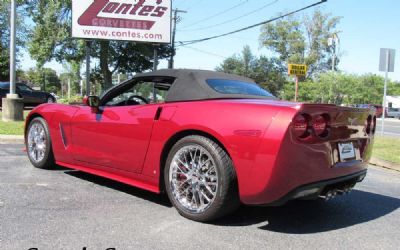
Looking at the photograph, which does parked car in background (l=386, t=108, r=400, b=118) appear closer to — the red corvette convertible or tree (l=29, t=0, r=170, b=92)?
tree (l=29, t=0, r=170, b=92)

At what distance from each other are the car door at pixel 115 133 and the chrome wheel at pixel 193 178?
0.44 metres

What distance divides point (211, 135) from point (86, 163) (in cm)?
191

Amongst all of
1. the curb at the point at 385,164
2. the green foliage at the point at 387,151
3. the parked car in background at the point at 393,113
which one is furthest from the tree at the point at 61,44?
the parked car in background at the point at 393,113

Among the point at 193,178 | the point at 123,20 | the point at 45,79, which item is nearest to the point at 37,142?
the point at 193,178

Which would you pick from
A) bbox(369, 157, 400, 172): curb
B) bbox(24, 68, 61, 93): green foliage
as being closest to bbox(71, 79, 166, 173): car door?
bbox(369, 157, 400, 172): curb

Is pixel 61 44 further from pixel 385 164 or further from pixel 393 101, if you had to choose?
pixel 393 101

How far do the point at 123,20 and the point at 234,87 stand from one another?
10639mm

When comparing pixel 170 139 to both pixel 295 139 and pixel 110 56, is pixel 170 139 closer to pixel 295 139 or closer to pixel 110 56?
pixel 295 139

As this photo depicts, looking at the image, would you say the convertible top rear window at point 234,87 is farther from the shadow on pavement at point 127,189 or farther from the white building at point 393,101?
the white building at point 393,101

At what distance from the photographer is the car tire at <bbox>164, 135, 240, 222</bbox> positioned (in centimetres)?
365

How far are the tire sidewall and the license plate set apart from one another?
1.05m

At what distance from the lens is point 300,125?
3.45m

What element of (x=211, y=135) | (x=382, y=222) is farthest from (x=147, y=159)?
(x=382, y=222)

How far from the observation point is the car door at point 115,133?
14.2 ft
